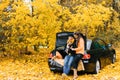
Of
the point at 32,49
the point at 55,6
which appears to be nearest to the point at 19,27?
the point at 55,6

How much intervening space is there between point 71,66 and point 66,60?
0.28 metres

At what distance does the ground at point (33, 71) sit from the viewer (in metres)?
11.1

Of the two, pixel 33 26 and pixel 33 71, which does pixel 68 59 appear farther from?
pixel 33 26

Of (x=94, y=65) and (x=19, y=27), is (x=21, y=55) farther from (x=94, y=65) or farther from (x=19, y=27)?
(x=94, y=65)

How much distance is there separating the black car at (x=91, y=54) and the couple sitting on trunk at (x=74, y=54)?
45 cm

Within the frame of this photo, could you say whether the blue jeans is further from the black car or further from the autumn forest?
the autumn forest

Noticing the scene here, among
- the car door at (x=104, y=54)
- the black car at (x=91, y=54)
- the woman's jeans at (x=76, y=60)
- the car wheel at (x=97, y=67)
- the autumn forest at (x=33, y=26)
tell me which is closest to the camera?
the woman's jeans at (x=76, y=60)

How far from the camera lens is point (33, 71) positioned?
12.5 meters

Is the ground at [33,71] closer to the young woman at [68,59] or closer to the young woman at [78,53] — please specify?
the young woman at [68,59]

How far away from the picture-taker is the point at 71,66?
11.0 m

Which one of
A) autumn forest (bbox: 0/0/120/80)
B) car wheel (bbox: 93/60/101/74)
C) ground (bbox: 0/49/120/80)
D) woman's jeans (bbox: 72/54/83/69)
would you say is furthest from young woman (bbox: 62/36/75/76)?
autumn forest (bbox: 0/0/120/80)

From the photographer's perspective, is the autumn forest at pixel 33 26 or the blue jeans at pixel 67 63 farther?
the autumn forest at pixel 33 26

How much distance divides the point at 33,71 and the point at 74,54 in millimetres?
2325

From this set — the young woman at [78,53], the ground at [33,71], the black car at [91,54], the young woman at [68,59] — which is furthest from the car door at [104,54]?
the young woman at [68,59]
